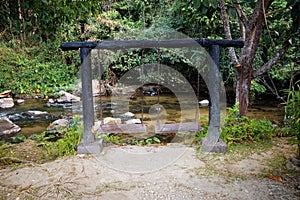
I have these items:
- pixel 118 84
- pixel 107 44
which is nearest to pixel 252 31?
pixel 107 44

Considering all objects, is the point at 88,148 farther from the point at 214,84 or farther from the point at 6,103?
the point at 6,103

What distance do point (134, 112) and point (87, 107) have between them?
140 inches

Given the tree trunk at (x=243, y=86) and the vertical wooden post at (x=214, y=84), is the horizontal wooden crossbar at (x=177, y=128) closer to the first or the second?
the vertical wooden post at (x=214, y=84)

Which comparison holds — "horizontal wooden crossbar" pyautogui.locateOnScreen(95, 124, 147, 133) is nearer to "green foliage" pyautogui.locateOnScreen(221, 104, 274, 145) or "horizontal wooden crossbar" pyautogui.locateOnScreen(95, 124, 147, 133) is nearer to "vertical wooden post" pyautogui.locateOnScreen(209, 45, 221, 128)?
"vertical wooden post" pyautogui.locateOnScreen(209, 45, 221, 128)

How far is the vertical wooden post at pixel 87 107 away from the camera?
2750 millimetres

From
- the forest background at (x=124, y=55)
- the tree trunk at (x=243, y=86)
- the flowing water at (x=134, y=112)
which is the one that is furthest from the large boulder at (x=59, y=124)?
the tree trunk at (x=243, y=86)

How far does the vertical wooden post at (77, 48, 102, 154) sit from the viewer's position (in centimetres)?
275

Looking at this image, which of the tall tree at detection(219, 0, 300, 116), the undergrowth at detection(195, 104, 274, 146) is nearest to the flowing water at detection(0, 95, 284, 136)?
the tall tree at detection(219, 0, 300, 116)

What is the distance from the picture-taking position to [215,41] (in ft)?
8.91

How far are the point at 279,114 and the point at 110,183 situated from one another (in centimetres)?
498

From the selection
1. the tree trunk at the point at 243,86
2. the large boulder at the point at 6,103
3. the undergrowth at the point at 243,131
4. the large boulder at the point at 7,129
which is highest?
the tree trunk at the point at 243,86

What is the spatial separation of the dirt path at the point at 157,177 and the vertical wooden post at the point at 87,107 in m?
0.11

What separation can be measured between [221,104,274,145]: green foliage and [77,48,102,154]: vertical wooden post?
1454mm

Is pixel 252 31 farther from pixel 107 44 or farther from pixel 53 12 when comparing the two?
pixel 53 12
